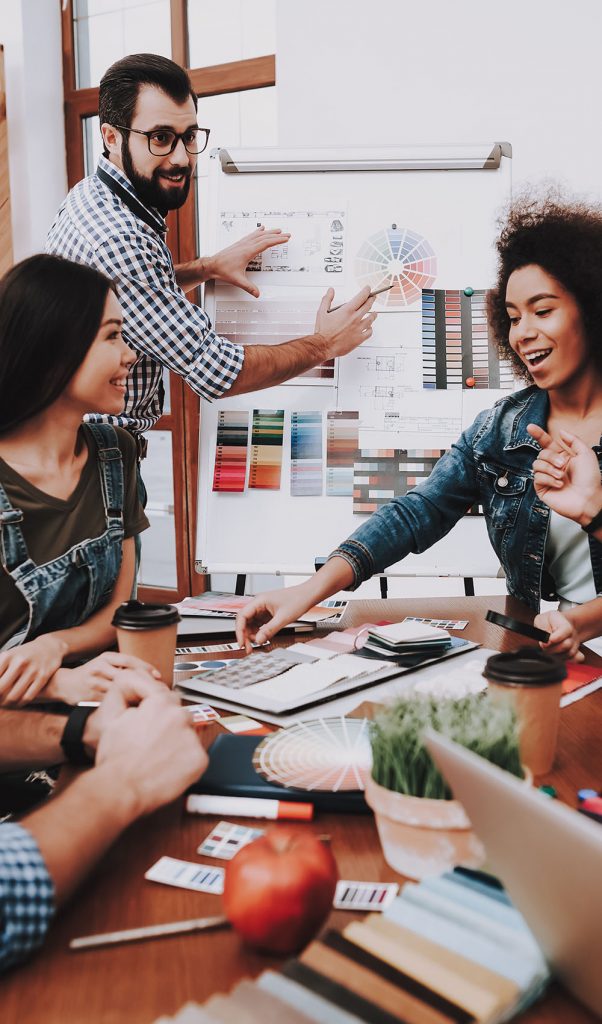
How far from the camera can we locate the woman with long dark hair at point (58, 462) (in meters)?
1.26

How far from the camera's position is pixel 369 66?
2.70m

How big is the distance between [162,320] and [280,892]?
5.04 ft

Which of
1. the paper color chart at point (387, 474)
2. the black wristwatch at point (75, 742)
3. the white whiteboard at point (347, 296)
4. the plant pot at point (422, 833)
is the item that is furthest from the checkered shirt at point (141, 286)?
the plant pot at point (422, 833)

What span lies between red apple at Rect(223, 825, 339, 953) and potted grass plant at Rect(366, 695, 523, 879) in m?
0.08

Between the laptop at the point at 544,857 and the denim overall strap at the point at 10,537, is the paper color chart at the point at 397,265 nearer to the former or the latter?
the denim overall strap at the point at 10,537

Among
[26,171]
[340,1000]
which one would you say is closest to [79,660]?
[340,1000]

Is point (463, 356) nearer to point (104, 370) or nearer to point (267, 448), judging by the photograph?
Answer: point (267, 448)

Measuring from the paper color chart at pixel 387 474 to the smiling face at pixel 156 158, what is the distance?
0.81 m

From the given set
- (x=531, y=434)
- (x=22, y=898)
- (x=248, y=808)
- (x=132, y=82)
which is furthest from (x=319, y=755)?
(x=132, y=82)

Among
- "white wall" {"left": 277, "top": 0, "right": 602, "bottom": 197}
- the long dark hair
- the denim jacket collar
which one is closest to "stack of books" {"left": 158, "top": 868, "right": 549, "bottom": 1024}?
the long dark hair

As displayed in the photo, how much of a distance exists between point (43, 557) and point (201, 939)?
32.5 inches

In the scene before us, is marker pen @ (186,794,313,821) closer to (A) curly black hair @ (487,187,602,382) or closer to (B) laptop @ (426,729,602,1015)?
(B) laptop @ (426,729,602,1015)

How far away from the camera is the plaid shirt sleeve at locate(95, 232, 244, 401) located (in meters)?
1.83

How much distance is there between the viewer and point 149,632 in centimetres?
97
